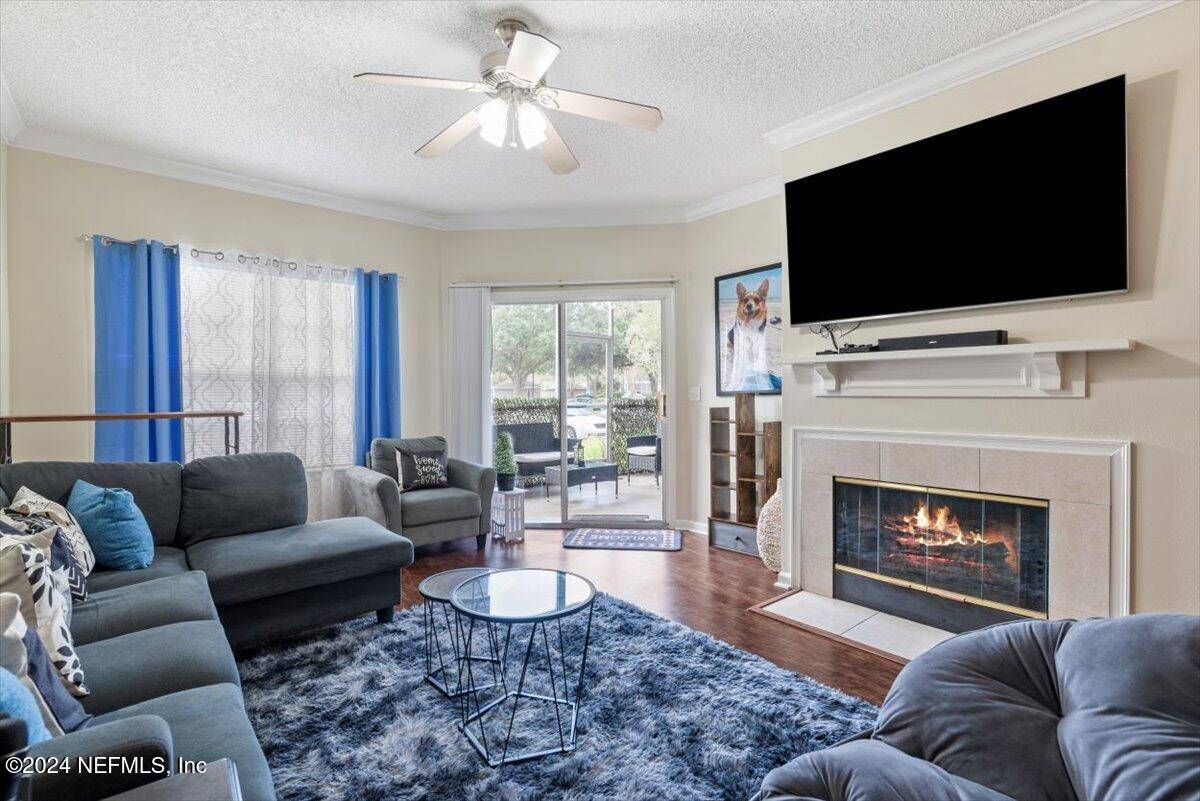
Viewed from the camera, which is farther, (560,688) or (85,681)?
(560,688)

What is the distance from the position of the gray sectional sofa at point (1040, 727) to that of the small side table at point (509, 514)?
3857 mm

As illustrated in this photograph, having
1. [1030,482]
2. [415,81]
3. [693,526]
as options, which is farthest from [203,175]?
[1030,482]

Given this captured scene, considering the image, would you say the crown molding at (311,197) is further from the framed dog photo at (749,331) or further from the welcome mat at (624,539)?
the welcome mat at (624,539)

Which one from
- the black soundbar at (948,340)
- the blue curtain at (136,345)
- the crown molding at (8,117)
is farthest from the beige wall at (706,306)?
the crown molding at (8,117)

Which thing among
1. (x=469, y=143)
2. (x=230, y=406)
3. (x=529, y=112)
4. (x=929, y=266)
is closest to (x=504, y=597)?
Answer: (x=529, y=112)

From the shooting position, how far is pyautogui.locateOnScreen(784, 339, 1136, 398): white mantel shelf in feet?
8.07

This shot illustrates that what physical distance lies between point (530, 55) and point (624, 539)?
11.6ft

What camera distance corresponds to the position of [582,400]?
5.23 metres

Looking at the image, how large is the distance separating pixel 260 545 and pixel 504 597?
143 cm

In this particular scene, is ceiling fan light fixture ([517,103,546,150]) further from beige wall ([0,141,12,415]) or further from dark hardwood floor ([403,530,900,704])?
beige wall ([0,141,12,415])

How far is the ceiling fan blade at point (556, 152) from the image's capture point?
2660 mm

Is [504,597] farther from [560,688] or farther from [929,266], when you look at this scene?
[929,266]

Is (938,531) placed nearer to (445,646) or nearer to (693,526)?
(693,526)

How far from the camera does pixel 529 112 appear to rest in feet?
8.15
